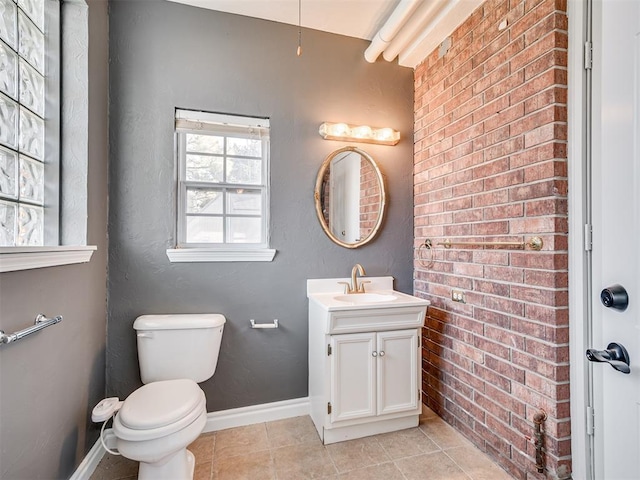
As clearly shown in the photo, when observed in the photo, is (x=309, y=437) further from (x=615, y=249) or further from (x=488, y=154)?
(x=488, y=154)

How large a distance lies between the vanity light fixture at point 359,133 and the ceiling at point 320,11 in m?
0.67

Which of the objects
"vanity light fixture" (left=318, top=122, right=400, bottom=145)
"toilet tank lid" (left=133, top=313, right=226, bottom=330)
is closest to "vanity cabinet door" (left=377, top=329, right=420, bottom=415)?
"toilet tank lid" (left=133, top=313, right=226, bottom=330)

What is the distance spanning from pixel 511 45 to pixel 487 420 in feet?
6.51

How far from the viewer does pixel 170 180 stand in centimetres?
192

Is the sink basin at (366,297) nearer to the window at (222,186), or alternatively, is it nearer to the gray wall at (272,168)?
the gray wall at (272,168)

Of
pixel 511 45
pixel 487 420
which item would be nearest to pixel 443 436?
pixel 487 420

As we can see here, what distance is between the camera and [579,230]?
1.30m

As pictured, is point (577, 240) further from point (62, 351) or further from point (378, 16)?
point (62, 351)

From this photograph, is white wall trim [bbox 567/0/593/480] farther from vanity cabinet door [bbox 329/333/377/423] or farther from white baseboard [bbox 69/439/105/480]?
white baseboard [bbox 69/439/105/480]

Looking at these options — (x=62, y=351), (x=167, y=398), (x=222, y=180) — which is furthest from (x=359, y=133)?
(x=62, y=351)

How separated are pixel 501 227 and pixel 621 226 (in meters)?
0.74

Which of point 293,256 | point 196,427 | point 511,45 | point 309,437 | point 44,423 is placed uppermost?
point 511,45

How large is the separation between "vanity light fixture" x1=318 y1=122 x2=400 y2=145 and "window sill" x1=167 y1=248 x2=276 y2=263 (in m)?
0.92

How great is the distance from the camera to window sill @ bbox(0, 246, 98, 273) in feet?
3.16
